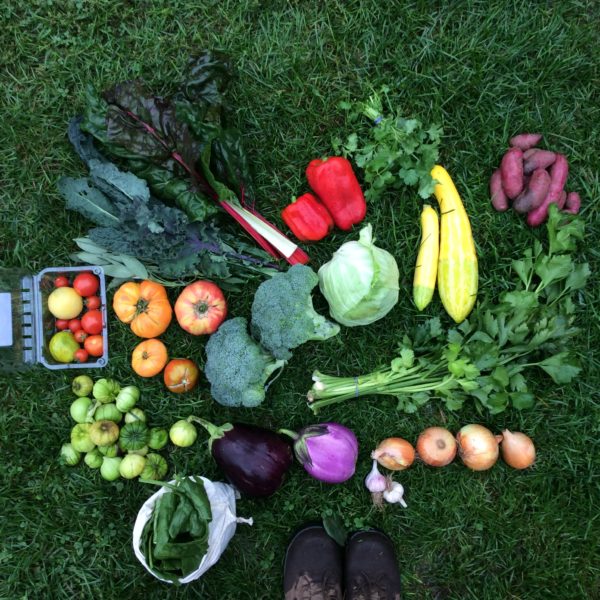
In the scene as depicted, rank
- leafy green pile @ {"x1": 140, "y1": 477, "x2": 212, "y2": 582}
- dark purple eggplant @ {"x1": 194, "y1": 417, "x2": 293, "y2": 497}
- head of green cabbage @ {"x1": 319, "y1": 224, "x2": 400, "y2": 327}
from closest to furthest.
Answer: leafy green pile @ {"x1": 140, "y1": 477, "x2": 212, "y2": 582} < head of green cabbage @ {"x1": 319, "y1": 224, "x2": 400, "y2": 327} < dark purple eggplant @ {"x1": 194, "y1": 417, "x2": 293, "y2": 497}

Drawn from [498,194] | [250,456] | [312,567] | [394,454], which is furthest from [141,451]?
[498,194]

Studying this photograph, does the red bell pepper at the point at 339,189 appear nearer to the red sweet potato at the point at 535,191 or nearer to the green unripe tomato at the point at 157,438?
the red sweet potato at the point at 535,191

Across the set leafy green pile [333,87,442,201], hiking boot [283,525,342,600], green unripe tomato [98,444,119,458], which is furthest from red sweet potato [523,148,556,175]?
green unripe tomato [98,444,119,458]

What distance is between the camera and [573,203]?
2662 mm

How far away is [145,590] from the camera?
2760mm

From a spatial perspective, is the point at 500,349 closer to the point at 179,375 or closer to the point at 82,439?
the point at 179,375

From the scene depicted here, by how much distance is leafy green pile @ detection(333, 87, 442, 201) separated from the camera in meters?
2.58

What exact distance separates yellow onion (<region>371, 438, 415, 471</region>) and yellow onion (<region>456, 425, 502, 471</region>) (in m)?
0.25

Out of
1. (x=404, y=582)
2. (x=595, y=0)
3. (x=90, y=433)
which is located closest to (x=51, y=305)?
(x=90, y=433)

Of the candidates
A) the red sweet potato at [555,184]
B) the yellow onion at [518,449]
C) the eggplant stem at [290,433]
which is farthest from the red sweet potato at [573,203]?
the eggplant stem at [290,433]

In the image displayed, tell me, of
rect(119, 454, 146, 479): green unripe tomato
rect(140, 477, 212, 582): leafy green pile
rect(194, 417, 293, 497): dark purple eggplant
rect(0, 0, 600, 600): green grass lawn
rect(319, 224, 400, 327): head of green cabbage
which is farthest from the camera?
rect(0, 0, 600, 600): green grass lawn

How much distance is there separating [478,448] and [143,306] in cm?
176

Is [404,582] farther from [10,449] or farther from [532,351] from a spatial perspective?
[10,449]

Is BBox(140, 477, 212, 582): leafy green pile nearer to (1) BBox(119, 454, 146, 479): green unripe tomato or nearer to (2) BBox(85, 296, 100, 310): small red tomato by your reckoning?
(1) BBox(119, 454, 146, 479): green unripe tomato
